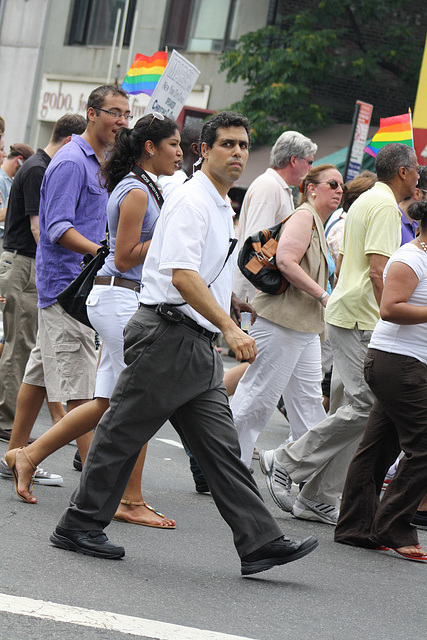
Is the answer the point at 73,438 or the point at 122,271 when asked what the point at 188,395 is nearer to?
the point at 122,271

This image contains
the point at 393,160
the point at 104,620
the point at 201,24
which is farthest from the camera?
the point at 201,24

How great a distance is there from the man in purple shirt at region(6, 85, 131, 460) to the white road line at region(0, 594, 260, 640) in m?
2.04

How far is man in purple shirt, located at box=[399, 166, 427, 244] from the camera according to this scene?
22.0 ft

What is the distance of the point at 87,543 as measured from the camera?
462 centimetres

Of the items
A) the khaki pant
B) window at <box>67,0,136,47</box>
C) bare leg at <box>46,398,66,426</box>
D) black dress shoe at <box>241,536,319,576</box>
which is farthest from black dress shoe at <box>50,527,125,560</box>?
window at <box>67,0,136,47</box>

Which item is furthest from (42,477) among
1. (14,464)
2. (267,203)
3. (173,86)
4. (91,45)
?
(91,45)

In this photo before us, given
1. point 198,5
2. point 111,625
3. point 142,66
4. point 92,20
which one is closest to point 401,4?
point 198,5

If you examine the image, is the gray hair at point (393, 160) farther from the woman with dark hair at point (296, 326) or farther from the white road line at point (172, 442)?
the white road line at point (172, 442)

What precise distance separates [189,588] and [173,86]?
247 inches

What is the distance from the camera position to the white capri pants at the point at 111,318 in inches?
211

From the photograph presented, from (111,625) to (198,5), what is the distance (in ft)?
75.1

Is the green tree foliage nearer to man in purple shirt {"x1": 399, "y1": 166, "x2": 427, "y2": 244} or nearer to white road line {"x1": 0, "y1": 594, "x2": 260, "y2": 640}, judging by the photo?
man in purple shirt {"x1": 399, "y1": 166, "x2": 427, "y2": 244}

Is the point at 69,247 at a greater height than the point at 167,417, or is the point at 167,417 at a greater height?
the point at 69,247

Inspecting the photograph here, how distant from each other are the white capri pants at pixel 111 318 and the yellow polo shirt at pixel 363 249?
1416 millimetres
